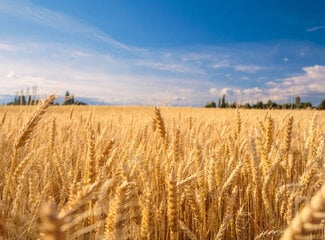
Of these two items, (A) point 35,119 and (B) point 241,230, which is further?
(B) point 241,230

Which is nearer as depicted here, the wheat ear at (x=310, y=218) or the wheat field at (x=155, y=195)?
the wheat ear at (x=310, y=218)

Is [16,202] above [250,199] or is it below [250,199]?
above

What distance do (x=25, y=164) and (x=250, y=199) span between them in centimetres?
126

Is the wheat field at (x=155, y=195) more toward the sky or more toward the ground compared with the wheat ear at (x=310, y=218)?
more toward the ground

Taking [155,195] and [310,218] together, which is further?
[155,195]

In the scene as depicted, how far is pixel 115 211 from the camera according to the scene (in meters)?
0.86

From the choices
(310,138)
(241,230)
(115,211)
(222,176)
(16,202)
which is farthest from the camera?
(310,138)

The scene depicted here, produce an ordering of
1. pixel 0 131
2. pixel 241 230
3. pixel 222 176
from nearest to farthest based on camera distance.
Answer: pixel 241 230 < pixel 222 176 < pixel 0 131

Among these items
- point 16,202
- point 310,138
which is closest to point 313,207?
point 16,202

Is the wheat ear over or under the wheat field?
over

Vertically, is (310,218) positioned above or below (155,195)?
above

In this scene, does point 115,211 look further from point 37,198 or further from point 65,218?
point 37,198

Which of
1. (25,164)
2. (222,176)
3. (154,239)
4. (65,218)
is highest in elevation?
(65,218)

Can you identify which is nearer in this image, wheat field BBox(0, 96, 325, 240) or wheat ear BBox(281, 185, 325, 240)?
wheat ear BBox(281, 185, 325, 240)
